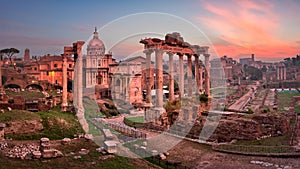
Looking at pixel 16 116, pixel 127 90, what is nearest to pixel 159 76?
pixel 16 116

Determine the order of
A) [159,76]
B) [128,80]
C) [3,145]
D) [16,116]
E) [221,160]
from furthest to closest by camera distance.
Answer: [128,80] < [159,76] < [16,116] < [221,160] < [3,145]

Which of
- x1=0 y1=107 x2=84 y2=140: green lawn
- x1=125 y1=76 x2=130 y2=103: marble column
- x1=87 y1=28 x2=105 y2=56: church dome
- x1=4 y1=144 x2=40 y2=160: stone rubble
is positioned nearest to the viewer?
x1=4 y1=144 x2=40 y2=160: stone rubble

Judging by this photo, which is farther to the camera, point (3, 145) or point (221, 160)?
point (221, 160)

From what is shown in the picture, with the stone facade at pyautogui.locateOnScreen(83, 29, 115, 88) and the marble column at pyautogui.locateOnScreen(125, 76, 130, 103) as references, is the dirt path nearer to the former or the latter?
the marble column at pyautogui.locateOnScreen(125, 76, 130, 103)

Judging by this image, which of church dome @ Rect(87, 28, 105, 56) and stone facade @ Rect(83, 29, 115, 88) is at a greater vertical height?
church dome @ Rect(87, 28, 105, 56)

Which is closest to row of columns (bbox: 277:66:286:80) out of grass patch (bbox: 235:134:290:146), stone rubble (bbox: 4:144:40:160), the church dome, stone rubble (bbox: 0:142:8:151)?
the church dome

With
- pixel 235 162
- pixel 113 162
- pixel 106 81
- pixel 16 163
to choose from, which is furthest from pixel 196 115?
pixel 106 81

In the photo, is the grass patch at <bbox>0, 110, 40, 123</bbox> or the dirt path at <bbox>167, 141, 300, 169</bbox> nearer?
the dirt path at <bbox>167, 141, 300, 169</bbox>

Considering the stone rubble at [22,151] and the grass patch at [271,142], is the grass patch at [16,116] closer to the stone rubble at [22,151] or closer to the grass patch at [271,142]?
the stone rubble at [22,151]

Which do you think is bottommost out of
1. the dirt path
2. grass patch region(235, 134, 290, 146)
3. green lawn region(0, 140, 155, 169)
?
the dirt path

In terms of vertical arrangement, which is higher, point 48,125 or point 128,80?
point 128,80

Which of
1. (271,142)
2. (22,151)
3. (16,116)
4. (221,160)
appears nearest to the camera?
(22,151)

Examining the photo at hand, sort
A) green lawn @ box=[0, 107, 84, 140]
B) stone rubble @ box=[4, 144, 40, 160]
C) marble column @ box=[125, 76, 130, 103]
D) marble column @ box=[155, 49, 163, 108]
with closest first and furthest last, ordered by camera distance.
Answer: stone rubble @ box=[4, 144, 40, 160], green lawn @ box=[0, 107, 84, 140], marble column @ box=[155, 49, 163, 108], marble column @ box=[125, 76, 130, 103]

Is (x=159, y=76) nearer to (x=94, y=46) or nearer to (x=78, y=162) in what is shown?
(x=78, y=162)
